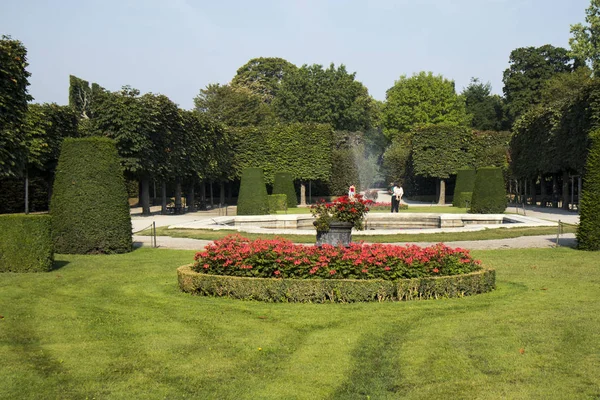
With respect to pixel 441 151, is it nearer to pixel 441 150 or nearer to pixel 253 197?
pixel 441 150

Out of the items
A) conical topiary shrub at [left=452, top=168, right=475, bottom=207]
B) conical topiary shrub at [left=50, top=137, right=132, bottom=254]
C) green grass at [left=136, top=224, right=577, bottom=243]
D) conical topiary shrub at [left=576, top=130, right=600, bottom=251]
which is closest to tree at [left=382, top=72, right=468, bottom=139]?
conical topiary shrub at [left=452, top=168, right=475, bottom=207]

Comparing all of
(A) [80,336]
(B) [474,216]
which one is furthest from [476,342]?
(B) [474,216]

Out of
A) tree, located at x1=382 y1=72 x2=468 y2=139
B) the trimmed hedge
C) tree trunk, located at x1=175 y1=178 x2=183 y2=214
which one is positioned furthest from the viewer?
tree, located at x1=382 y1=72 x2=468 y2=139

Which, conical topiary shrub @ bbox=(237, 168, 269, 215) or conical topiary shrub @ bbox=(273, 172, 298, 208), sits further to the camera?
conical topiary shrub @ bbox=(273, 172, 298, 208)

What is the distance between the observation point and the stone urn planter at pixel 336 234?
38.6ft

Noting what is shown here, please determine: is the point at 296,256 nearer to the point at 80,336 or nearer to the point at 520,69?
the point at 80,336

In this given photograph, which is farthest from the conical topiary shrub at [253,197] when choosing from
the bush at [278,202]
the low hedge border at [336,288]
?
the low hedge border at [336,288]

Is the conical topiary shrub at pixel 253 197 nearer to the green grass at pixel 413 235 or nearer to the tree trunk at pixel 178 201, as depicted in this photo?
the tree trunk at pixel 178 201

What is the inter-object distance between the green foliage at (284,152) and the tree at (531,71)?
30.1 meters

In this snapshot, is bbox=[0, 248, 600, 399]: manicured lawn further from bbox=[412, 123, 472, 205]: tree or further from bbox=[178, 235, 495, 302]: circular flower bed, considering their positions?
bbox=[412, 123, 472, 205]: tree

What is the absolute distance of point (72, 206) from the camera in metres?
14.8

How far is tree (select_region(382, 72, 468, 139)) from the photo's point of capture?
7281 cm

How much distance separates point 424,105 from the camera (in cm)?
7300

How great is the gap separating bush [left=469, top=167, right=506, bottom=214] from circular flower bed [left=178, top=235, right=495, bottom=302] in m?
21.5
